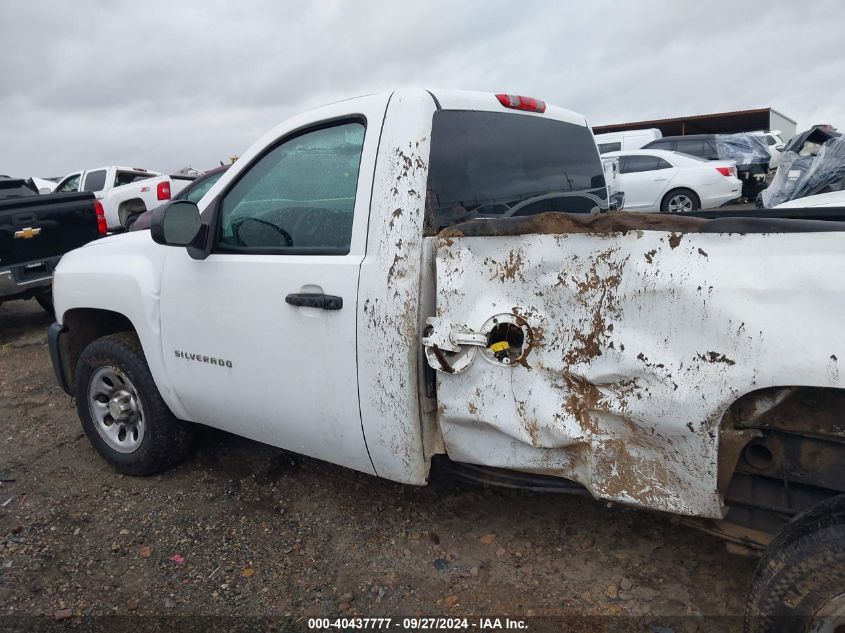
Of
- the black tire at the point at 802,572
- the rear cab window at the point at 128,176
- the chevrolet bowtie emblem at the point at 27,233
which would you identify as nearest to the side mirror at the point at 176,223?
the black tire at the point at 802,572

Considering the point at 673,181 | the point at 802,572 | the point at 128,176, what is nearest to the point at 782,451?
the point at 802,572

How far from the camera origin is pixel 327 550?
2789mm

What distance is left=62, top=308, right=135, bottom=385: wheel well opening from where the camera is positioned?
3660 millimetres

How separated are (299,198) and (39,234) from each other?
586cm

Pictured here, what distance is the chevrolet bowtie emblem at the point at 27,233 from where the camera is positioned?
6.81 metres

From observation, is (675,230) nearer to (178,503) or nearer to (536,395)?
(536,395)

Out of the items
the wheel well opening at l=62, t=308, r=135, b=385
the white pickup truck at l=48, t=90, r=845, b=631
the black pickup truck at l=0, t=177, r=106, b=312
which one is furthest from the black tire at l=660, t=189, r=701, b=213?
the wheel well opening at l=62, t=308, r=135, b=385

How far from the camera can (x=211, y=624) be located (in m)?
2.40

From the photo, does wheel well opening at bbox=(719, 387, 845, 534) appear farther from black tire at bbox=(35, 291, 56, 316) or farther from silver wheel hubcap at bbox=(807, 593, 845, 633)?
black tire at bbox=(35, 291, 56, 316)

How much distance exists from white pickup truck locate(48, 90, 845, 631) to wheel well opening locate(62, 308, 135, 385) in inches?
12.0

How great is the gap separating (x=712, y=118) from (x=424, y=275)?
24.1 metres

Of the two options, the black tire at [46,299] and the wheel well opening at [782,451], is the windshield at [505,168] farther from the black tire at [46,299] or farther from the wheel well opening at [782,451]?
the black tire at [46,299]

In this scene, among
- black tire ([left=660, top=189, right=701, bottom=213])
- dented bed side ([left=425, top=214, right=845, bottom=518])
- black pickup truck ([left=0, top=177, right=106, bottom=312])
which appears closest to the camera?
dented bed side ([left=425, top=214, right=845, bottom=518])

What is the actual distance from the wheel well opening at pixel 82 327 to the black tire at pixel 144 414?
0.57 ft
